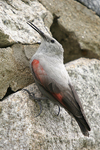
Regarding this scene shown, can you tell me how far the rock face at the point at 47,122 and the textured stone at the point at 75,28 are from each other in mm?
557

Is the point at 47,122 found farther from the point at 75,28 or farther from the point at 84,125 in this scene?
the point at 75,28

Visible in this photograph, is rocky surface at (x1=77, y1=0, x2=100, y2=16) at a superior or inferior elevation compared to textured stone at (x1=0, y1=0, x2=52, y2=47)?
superior

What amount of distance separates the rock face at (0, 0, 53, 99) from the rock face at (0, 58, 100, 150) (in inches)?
8.2

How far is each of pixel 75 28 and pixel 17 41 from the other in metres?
1.19

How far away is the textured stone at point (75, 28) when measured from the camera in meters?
3.21

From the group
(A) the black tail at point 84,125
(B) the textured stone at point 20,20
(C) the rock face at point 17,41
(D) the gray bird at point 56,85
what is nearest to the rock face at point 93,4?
(B) the textured stone at point 20,20

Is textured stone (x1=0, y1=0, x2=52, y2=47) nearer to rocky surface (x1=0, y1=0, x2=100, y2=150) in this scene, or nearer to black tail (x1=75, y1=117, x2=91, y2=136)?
rocky surface (x1=0, y1=0, x2=100, y2=150)

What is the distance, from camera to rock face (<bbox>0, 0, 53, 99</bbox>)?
2.35m

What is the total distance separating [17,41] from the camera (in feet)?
8.25

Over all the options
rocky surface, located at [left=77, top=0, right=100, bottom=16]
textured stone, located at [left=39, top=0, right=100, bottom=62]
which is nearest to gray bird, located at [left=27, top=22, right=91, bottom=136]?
textured stone, located at [left=39, top=0, right=100, bottom=62]

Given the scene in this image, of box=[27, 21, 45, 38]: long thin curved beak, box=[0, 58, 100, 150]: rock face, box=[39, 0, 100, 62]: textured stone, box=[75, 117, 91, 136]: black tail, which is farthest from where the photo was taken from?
box=[39, 0, 100, 62]: textured stone

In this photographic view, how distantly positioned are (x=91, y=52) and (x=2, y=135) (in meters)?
2.12

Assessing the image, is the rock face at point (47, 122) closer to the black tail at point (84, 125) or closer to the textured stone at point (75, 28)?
the black tail at point (84, 125)

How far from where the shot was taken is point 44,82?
2236 mm
